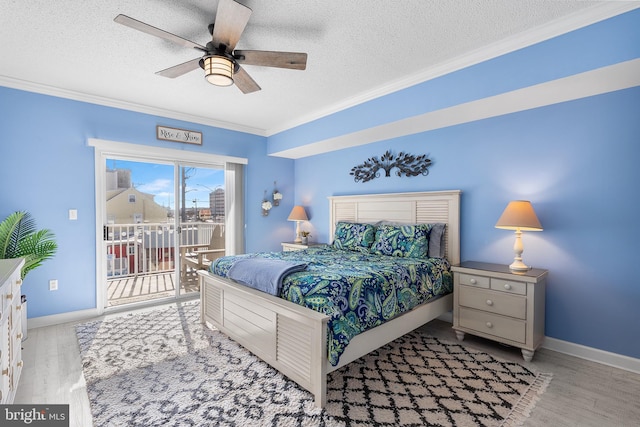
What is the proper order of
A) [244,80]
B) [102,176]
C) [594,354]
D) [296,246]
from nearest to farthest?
[244,80], [594,354], [102,176], [296,246]

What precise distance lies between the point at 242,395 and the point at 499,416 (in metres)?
1.64

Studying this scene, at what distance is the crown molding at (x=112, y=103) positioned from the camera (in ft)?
10.3

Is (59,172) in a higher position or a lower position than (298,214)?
higher

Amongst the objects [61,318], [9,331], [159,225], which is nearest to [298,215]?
[159,225]

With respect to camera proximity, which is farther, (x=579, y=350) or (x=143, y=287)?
(x=143, y=287)

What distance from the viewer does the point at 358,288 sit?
2.16 meters

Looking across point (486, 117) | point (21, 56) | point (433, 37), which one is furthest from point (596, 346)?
point (21, 56)

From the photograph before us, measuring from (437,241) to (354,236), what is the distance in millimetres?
1018

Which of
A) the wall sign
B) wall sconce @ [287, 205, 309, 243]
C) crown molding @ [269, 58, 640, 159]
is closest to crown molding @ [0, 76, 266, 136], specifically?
the wall sign

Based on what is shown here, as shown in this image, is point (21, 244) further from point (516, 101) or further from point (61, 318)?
point (516, 101)

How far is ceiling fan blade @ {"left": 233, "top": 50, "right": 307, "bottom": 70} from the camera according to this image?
2.06 metres

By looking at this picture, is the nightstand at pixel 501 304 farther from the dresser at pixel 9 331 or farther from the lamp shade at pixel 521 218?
the dresser at pixel 9 331

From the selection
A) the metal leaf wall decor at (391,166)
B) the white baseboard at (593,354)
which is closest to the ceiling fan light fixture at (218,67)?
the metal leaf wall decor at (391,166)

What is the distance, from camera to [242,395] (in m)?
2.05
